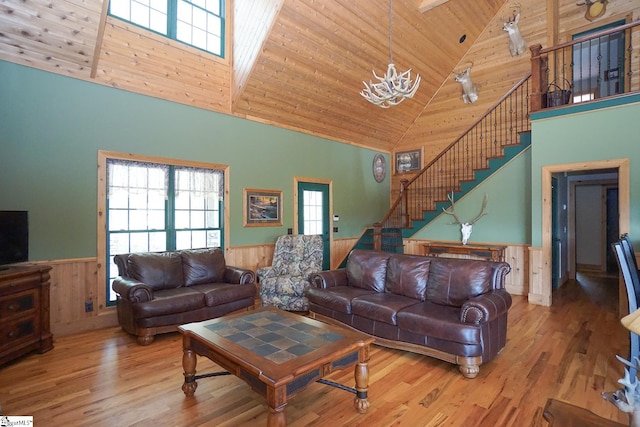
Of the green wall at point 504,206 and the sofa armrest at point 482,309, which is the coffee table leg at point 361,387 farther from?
the green wall at point 504,206

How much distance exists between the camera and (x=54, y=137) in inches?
152

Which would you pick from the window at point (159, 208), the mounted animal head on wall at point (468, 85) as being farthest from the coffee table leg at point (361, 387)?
the mounted animal head on wall at point (468, 85)

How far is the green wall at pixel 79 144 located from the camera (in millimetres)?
A: 3650

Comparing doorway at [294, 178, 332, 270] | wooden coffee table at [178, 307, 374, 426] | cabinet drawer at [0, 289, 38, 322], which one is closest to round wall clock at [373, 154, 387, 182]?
doorway at [294, 178, 332, 270]

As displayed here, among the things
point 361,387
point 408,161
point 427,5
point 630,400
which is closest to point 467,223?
point 408,161

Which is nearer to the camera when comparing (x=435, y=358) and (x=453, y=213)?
(x=435, y=358)

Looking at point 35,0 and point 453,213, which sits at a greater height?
point 35,0

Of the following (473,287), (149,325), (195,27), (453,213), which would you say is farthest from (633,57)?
(149,325)

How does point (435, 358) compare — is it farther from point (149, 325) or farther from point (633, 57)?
point (633, 57)

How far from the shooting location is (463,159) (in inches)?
293

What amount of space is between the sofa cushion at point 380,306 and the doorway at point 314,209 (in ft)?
10.2

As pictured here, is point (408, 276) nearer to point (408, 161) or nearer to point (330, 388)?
point (330, 388)

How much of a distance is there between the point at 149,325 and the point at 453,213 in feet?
17.8

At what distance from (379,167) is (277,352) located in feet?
22.5
